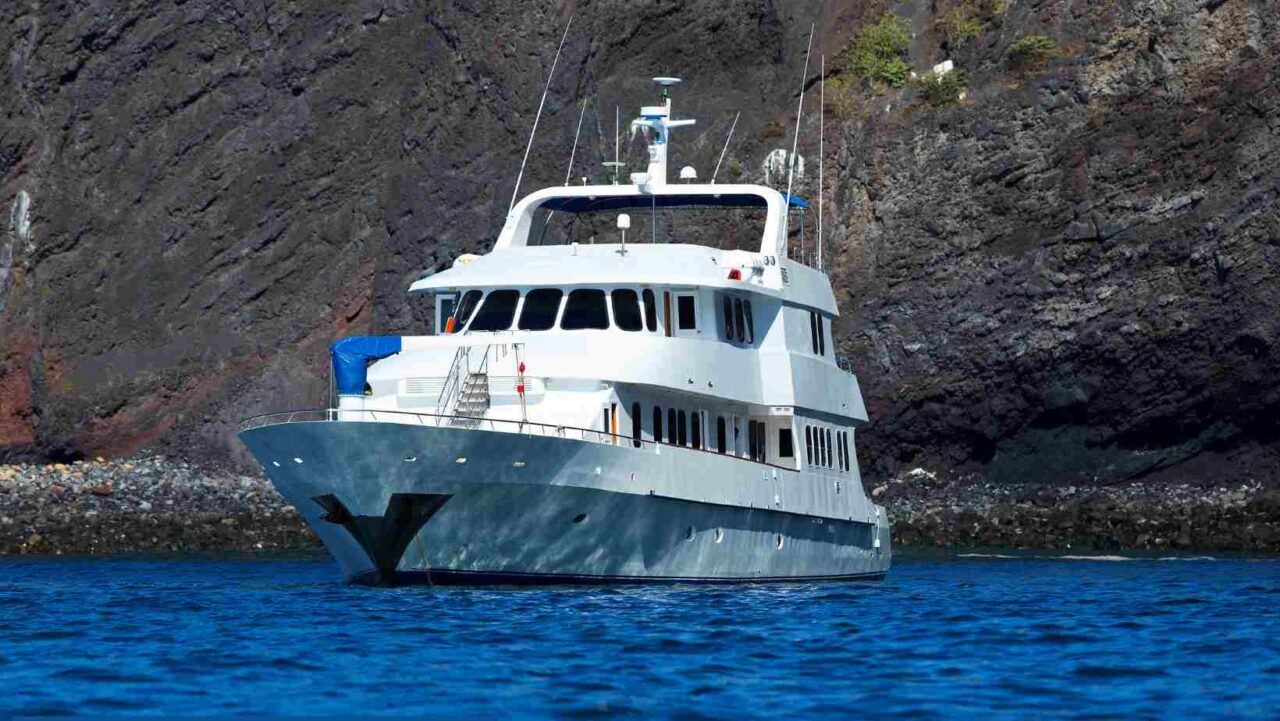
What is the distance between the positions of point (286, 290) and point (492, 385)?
1107 inches

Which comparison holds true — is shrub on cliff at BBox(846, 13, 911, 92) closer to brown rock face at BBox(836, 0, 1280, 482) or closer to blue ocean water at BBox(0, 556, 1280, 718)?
brown rock face at BBox(836, 0, 1280, 482)

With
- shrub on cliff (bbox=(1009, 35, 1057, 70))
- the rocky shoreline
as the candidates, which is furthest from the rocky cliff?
the rocky shoreline

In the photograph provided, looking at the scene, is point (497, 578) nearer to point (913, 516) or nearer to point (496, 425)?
point (496, 425)

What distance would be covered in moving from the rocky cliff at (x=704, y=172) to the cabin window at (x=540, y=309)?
21.0 m

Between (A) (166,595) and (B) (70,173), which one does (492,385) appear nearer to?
(A) (166,595)

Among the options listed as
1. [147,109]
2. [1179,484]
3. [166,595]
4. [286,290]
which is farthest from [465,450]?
[147,109]

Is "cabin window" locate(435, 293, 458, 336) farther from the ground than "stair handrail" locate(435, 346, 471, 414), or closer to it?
farther from the ground

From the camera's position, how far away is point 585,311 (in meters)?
26.7

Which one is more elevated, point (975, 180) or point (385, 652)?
point (975, 180)

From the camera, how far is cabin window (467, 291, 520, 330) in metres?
27.0

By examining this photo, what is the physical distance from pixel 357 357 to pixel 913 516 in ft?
64.4

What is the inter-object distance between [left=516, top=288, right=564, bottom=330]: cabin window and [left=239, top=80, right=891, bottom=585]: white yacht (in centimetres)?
3

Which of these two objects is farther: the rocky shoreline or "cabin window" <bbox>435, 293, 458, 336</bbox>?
the rocky shoreline

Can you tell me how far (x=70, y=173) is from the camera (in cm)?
5478
